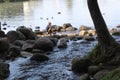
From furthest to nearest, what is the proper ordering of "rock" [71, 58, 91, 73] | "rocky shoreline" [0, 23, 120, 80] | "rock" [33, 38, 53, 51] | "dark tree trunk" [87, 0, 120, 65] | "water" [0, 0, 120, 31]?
1. "water" [0, 0, 120, 31]
2. "rock" [33, 38, 53, 51]
3. "rocky shoreline" [0, 23, 120, 80]
4. "dark tree trunk" [87, 0, 120, 65]
5. "rock" [71, 58, 91, 73]

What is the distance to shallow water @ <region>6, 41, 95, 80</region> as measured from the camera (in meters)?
20.4

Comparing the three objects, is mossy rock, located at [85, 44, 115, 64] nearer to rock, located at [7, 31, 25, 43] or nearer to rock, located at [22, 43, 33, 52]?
rock, located at [22, 43, 33, 52]

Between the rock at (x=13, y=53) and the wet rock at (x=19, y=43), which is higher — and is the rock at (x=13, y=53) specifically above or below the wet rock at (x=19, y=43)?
below

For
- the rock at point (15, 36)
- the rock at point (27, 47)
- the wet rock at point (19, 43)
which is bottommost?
the rock at point (27, 47)

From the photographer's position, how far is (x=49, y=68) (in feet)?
74.6

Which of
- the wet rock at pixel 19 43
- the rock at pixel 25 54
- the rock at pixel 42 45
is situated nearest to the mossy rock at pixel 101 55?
the rock at pixel 25 54

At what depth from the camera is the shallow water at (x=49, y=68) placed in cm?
2036

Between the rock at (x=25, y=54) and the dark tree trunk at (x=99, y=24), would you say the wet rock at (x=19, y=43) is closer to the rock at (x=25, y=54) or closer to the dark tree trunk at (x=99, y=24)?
the rock at (x=25, y=54)

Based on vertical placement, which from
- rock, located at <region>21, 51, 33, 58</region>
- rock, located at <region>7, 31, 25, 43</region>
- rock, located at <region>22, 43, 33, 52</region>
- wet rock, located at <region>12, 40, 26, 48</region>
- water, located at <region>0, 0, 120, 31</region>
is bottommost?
rock, located at <region>21, 51, 33, 58</region>

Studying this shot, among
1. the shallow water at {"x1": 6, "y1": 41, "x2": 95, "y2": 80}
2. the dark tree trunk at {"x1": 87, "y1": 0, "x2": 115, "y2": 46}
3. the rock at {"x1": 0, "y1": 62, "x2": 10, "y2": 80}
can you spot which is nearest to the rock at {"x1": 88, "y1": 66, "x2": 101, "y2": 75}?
the shallow water at {"x1": 6, "y1": 41, "x2": 95, "y2": 80}

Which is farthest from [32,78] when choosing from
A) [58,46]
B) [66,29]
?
[66,29]

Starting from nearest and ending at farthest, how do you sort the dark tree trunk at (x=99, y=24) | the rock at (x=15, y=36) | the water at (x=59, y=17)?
1. the dark tree trunk at (x=99, y=24)
2. the rock at (x=15, y=36)
3. the water at (x=59, y=17)

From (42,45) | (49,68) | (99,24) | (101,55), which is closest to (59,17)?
(42,45)

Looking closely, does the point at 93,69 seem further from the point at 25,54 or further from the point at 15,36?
the point at 15,36
